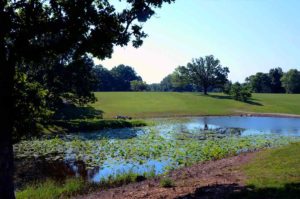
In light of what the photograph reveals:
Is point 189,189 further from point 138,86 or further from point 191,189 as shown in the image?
point 138,86

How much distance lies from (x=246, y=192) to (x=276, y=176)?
2.64m

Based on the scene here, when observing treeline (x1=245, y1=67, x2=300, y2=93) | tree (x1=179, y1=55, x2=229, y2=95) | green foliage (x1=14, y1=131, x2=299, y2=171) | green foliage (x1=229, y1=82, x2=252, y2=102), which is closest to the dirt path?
green foliage (x1=14, y1=131, x2=299, y2=171)

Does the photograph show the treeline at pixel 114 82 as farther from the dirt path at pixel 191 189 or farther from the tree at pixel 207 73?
the dirt path at pixel 191 189

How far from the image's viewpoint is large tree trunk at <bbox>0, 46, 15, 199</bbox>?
10.4 m

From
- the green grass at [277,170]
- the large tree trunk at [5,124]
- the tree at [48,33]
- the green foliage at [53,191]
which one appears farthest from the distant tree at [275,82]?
the large tree trunk at [5,124]

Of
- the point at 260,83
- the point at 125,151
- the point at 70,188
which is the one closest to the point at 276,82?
the point at 260,83

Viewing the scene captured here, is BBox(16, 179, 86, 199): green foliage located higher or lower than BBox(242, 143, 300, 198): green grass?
lower

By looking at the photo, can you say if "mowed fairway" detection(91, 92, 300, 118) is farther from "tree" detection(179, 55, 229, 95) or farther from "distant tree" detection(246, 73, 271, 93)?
"distant tree" detection(246, 73, 271, 93)

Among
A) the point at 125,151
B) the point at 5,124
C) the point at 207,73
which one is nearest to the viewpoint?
the point at 5,124

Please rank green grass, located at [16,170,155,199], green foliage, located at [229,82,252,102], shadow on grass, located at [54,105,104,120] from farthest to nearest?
green foliage, located at [229,82,252,102], shadow on grass, located at [54,105,104,120], green grass, located at [16,170,155,199]

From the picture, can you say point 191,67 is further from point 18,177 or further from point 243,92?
point 18,177

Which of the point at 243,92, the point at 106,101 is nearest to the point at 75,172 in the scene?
the point at 106,101

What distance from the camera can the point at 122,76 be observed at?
170m

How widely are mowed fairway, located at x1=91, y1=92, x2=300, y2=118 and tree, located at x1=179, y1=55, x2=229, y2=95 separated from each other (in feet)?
62.0
